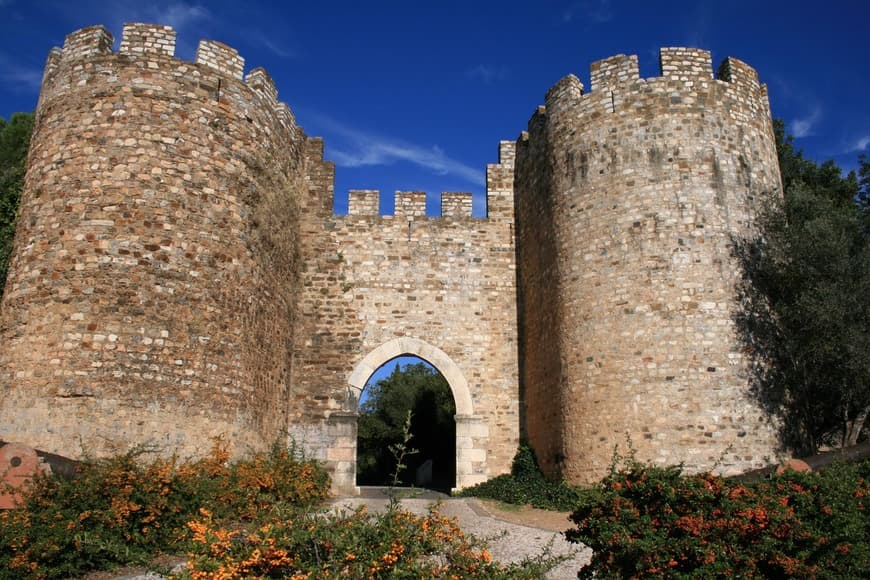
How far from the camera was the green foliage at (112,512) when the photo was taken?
5.60 metres

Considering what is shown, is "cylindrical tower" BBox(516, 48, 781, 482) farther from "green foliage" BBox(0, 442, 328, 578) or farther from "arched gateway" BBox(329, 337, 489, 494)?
"green foliage" BBox(0, 442, 328, 578)

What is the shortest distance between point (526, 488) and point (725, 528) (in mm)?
7104

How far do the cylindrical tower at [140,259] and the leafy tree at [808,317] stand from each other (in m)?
8.06

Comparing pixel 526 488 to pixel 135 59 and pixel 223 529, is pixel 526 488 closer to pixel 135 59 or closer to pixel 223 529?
pixel 223 529

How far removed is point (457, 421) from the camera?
1266cm

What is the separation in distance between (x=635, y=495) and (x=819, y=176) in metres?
13.1

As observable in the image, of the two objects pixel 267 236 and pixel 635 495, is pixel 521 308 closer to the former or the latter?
pixel 267 236

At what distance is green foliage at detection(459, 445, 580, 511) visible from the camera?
10.4 m

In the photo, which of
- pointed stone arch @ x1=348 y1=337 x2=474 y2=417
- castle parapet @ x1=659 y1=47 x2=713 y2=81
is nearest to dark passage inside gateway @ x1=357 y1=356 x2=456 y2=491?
pointed stone arch @ x1=348 y1=337 x2=474 y2=417

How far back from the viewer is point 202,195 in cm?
991

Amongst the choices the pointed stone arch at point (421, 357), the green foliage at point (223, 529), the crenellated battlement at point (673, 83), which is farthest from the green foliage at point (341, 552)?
the crenellated battlement at point (673, 83)

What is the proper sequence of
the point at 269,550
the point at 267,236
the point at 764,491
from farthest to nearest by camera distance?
the point at 267,236
the point at 764,491
the point at 269,550

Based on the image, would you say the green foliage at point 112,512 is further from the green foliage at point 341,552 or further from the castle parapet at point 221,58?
the castle parapet at point 221,58

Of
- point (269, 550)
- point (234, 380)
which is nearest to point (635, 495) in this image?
point (269, 550)
